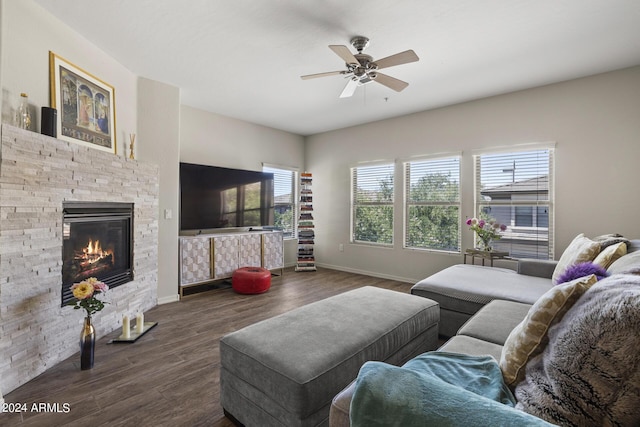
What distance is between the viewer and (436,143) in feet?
14.6

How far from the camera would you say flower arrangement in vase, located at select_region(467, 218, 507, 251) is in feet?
12.2

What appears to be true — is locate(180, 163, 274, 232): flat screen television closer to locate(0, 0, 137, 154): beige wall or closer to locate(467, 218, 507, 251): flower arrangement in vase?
locate(0, 0, 137, 154): beige wall

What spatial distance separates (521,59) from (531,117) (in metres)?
1.00

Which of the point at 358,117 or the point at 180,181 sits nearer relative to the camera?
the point at 180,181

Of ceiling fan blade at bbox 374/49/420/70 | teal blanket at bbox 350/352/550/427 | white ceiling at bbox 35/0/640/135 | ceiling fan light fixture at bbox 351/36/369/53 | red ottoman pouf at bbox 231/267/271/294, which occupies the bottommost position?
red ottoman pouf at bbox 231/267/271/294

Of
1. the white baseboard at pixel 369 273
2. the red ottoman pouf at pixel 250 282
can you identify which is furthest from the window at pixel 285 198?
the red ottoman pouf at pixel 250 282

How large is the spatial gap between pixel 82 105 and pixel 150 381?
2401mm

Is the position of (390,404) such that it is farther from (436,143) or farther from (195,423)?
(436,143)

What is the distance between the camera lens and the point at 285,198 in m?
5.90

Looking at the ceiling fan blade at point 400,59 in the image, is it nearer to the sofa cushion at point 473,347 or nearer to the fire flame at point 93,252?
the sofa cushion at point 473,347

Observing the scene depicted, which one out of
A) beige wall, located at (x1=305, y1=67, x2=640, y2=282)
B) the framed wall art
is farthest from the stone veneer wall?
beige wall, located at (x1=305, y1=67, x2=640, y2=282)

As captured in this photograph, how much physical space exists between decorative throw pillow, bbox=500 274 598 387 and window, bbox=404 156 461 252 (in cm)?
347

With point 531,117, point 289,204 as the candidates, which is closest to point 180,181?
point 289,204

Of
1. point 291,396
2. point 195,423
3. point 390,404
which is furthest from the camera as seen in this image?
point 195,423
